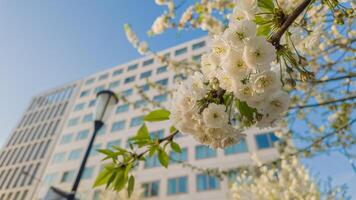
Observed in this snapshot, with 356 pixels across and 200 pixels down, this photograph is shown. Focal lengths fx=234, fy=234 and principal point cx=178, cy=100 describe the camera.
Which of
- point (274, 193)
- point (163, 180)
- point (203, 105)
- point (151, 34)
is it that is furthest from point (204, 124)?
point (163, 180)

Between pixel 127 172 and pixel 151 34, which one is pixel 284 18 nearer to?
pixel 127 172

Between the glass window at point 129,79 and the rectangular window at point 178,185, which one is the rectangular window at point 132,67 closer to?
the glass window at point 129,79

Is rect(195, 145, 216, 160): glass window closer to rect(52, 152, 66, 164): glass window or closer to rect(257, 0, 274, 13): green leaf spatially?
rect(52, 152, 66, 164): glass window

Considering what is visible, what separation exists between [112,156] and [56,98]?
48426 mm

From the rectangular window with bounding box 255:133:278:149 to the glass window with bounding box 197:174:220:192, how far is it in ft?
17.6

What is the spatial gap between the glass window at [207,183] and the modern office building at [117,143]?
9 centimetres

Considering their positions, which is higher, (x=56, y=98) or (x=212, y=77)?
(x=56, y=98)

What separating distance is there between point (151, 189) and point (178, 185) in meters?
3.10

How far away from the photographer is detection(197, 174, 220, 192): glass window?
21933mm

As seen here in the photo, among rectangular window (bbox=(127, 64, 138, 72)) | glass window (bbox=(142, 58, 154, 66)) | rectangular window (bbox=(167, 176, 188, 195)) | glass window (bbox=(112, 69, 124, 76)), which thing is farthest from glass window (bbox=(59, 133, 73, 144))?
rectangular window (bbox=(167, 176, 188, 195))

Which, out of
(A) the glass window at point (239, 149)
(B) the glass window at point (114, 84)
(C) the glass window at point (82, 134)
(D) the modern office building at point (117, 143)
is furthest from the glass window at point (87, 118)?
(A) the glass window at point (239, 149)

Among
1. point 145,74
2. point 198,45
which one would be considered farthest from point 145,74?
point 198,45

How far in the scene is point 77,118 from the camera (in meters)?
37.9

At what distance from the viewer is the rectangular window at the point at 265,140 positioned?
2248cm
